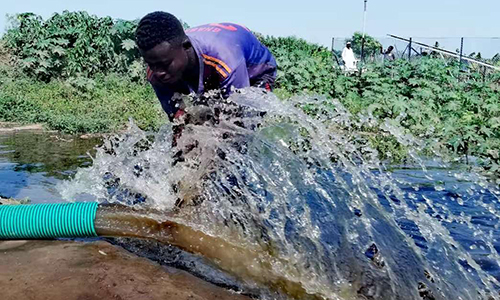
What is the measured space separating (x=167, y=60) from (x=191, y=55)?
15 centimetres

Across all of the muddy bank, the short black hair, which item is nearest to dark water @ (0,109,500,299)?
the muddy bank

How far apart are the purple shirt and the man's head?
102 millimetres

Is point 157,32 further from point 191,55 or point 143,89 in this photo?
point 143,89

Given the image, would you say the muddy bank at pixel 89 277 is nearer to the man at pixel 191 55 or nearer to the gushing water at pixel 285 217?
the gushing water at pixel 285 217

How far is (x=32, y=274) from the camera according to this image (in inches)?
115

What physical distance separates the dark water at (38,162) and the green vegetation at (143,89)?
2.47 feet

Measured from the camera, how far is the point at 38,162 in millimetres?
6277

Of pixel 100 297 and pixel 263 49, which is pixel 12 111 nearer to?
pixel 263 49

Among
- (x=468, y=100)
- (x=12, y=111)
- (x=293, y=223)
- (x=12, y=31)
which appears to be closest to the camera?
(x=293, y=223)

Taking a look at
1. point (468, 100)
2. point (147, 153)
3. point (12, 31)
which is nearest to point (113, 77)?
point (12, 31)

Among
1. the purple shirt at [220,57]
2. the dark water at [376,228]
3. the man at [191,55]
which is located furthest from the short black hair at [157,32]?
the dark water at [376,228]

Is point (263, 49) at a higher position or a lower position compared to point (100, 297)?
higher

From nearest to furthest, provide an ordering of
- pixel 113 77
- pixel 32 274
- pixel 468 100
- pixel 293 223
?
pixel 32 274 → pixel 293 223 → pixel 468 100 → pixel 113 77

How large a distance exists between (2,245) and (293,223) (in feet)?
5.76
